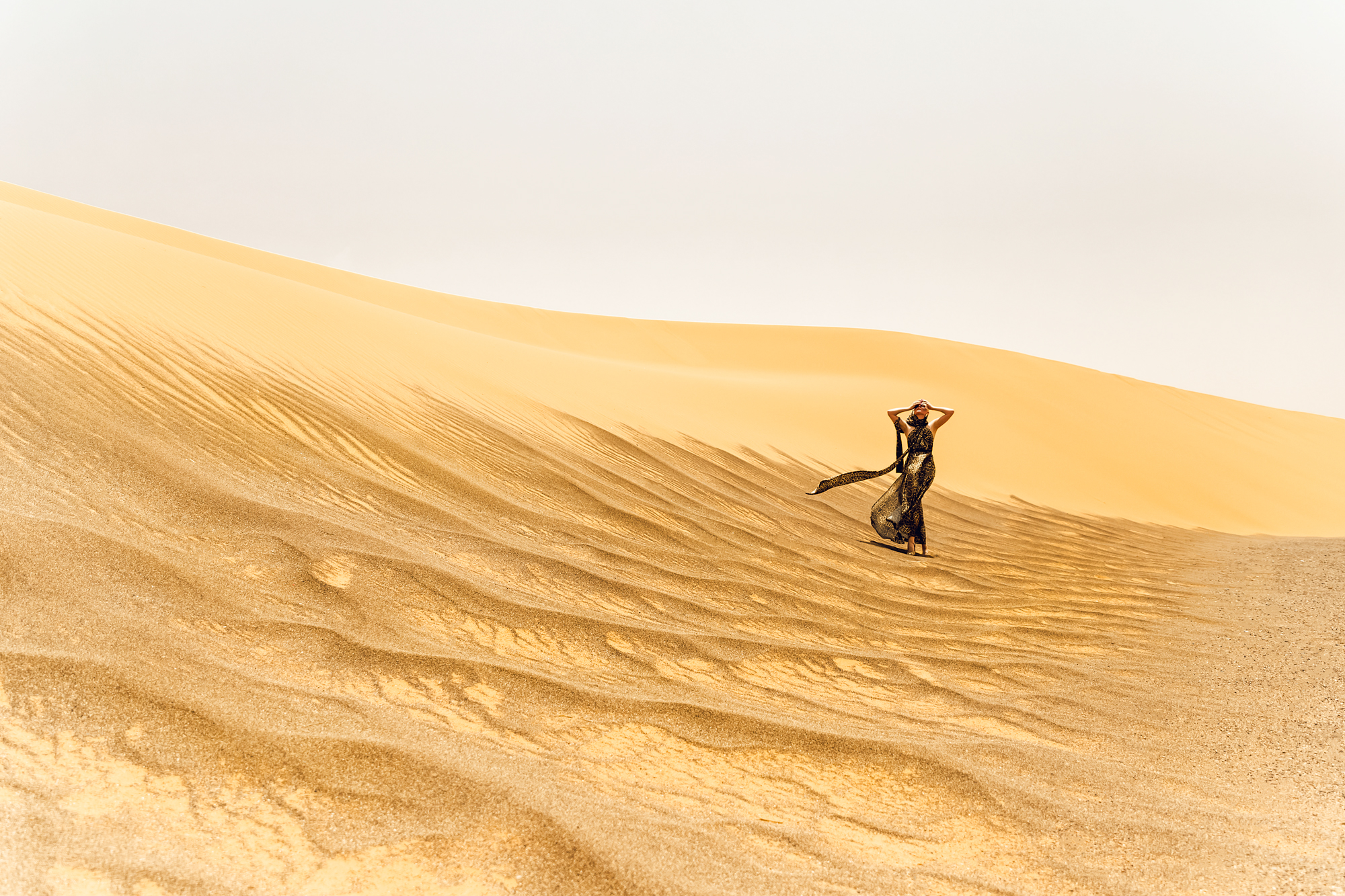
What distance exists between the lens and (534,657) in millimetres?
3312

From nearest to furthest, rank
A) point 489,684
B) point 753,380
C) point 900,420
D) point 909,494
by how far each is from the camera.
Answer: point 489,684
point 909,494
point 900,420
point 753,380

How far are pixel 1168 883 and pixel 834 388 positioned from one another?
42.2 ft

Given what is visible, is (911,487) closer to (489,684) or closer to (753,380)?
(489,684)

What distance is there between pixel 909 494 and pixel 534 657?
379cm

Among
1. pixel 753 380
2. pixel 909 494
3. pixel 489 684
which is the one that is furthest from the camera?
pixel 753 380

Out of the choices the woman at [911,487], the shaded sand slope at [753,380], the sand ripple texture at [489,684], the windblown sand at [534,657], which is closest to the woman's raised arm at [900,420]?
the woman at [911,487]

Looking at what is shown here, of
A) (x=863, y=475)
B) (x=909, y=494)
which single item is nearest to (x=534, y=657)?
(x=909, y=494)

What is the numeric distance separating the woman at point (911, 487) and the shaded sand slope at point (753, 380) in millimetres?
2393

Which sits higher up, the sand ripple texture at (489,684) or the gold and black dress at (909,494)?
the gold and black dress at (909,494)

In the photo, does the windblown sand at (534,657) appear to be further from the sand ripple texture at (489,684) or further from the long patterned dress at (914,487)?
the long patterned dress at (914,487)

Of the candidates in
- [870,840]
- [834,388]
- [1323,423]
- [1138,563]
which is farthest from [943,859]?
[1323,423]

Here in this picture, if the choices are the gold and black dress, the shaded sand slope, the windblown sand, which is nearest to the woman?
the gold and black dress

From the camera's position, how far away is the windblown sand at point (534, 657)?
2074 mm

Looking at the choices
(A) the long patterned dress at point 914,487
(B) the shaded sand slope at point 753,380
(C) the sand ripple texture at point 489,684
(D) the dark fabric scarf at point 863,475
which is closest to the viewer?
(C) the sand ripple texture at point 489,684
